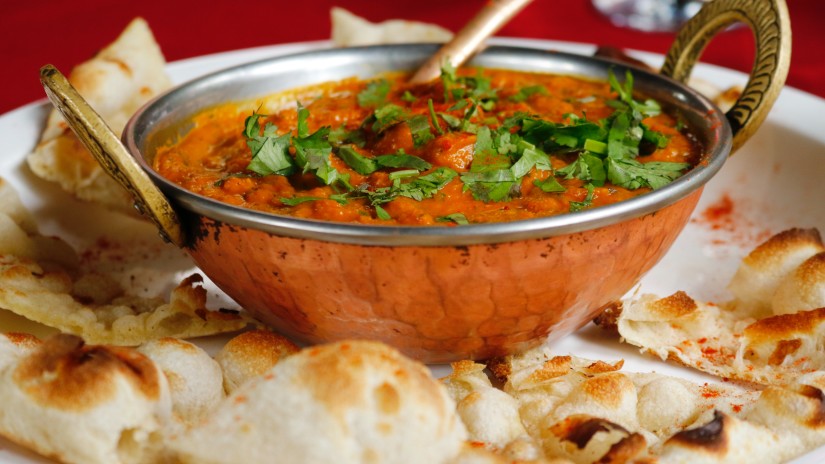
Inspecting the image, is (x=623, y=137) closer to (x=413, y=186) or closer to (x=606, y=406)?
(x=413, y=186)

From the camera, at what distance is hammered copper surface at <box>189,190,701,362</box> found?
2.04 m

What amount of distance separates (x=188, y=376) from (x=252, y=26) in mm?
4141

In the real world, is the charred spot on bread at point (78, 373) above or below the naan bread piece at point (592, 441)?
above

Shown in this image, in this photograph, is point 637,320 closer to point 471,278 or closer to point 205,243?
point 471,278

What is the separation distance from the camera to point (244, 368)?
7.00 ft

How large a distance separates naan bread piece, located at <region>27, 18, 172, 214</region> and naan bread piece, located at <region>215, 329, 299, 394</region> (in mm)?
919

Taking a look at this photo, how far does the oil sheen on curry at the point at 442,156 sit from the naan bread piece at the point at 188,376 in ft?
1.31

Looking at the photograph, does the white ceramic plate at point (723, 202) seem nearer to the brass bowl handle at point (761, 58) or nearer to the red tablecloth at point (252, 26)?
the brass bowl handle at point (761, 58)

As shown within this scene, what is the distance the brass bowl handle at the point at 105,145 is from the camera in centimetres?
205

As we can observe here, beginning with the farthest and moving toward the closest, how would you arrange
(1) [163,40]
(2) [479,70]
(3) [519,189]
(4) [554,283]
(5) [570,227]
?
(1) [163,40] → (2) [479,70] → (3) [519,189] → (4) [554,283] → (5) [570,227]

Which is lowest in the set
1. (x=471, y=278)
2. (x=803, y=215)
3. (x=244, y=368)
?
(x=803, y=215)

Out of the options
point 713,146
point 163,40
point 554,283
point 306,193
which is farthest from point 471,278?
point 163,40

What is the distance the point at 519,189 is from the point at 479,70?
37.6 inches

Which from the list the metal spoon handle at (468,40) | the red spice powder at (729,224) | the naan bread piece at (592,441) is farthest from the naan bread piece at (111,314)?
the red spice powder at (729,224)
